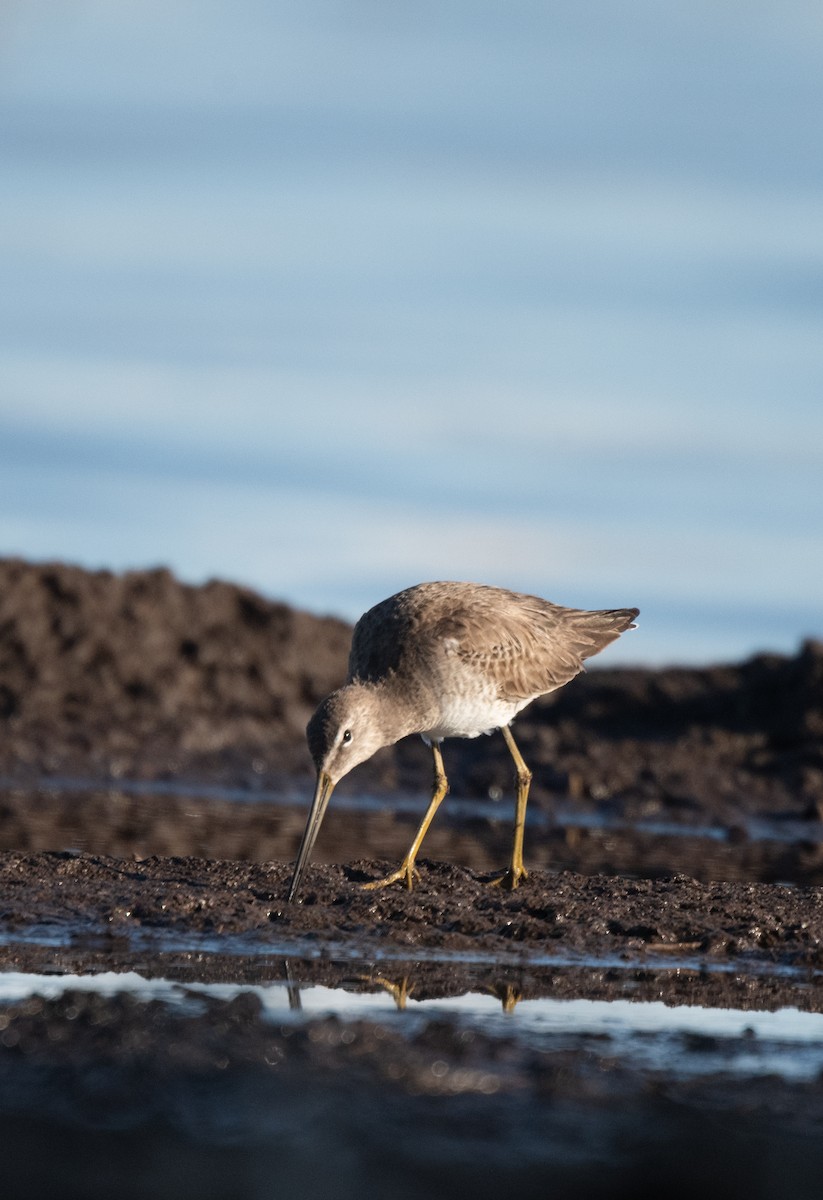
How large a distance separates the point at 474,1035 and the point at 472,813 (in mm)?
11534

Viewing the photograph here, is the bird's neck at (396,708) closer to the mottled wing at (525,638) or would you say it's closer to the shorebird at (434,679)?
the shorebird at (434,679)

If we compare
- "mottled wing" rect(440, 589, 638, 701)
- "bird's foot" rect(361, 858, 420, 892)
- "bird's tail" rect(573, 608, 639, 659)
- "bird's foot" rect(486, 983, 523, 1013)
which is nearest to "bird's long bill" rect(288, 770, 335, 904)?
"bird's foot" rect(361, 858, 420, 892)

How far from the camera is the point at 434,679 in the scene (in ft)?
35.1

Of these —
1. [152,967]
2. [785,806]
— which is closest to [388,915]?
[152,967]

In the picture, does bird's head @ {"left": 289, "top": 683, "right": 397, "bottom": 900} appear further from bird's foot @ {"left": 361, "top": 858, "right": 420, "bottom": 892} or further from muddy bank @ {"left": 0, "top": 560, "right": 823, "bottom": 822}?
muddy bank @ {"left": 0, "top": 560, "right": 823, "bottom": 822}

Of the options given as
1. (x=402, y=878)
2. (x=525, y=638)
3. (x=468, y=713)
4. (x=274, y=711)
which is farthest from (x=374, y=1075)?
(x=274, y=711)

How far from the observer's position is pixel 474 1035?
253 inches

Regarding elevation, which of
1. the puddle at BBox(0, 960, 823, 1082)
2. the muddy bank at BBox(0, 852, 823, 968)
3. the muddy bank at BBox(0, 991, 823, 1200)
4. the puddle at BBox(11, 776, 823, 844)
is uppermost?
the puddle at BBox(11, 776, 823, 844)

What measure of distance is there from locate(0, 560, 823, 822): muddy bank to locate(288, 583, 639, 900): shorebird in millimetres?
7179

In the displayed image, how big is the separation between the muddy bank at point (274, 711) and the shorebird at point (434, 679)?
7179 mm

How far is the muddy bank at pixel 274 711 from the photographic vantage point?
63.3ft

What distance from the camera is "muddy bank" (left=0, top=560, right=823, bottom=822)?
1928 cm

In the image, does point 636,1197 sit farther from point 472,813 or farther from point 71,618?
point 71,618

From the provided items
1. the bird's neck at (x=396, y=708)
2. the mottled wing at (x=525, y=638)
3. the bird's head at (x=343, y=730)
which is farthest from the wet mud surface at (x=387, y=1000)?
the mottled wing at (x=525, y=638)
